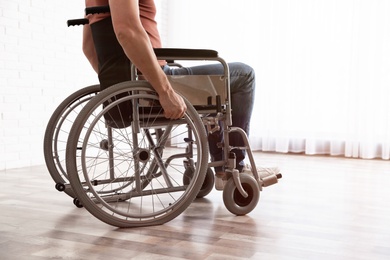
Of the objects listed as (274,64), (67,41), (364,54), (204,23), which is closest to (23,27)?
(67,41)

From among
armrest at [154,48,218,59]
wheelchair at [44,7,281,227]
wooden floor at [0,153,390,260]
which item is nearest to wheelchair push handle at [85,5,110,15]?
wheelchair at [44,7,281,227]

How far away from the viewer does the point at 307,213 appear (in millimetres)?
1933

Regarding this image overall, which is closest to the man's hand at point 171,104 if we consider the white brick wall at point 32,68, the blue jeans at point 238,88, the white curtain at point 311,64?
the blue jeans at point 238,88

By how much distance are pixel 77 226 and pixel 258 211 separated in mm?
691

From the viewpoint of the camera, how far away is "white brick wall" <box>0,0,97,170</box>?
3104 millimetres

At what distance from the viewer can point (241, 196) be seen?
6.24 feet

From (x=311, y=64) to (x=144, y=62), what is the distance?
9.14 feet

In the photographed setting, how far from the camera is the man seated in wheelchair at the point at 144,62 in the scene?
1.54 meters

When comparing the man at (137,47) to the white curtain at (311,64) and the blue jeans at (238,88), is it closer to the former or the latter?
the blue jeans at (238,88)

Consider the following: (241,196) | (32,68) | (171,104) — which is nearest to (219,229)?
(241,196)

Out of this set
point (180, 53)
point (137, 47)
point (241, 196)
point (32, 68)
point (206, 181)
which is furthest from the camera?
point (32, 68)

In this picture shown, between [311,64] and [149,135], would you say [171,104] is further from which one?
[311,64]

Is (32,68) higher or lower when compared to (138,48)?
lower

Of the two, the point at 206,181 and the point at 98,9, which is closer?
the point at 98,9
